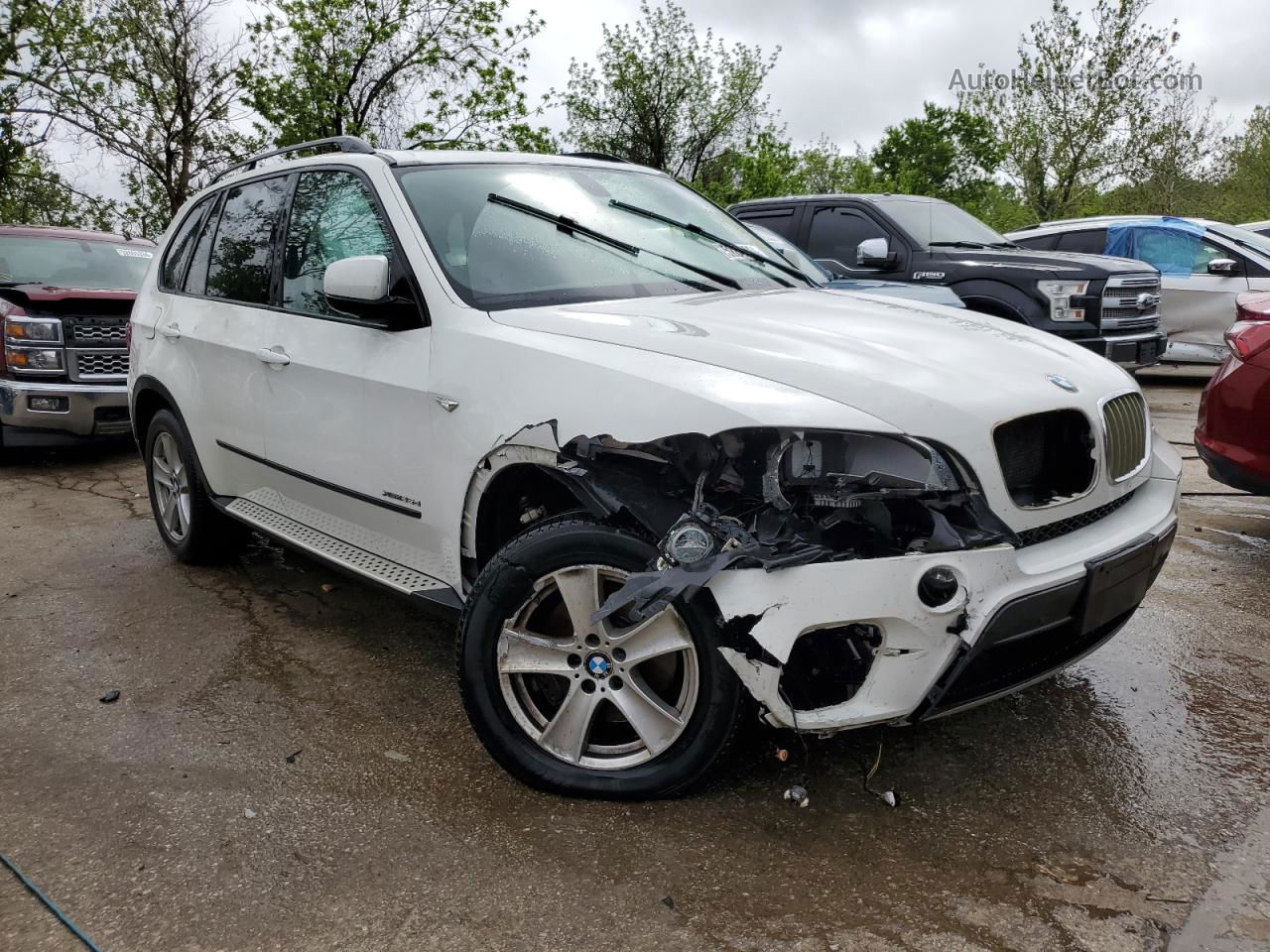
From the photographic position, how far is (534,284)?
3.09 m

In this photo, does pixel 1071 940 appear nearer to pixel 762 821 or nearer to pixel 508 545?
pixel 762 821

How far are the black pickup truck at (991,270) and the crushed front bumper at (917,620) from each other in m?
5.80

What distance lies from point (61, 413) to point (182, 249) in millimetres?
3181

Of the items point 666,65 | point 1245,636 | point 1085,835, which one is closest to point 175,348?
point 1085,835

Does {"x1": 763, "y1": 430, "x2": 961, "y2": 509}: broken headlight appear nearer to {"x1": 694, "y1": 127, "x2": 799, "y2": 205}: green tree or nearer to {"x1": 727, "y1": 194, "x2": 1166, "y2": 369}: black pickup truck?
{"x1": 727, "y1": 194, "x2": 1166, "y2": 369}: black pickup truck

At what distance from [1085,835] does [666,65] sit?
37.6m

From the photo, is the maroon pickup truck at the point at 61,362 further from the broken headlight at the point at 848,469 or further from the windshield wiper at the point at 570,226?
the broken headlight at the point at 848,469

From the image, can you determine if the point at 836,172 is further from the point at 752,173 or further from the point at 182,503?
the point at 182,503

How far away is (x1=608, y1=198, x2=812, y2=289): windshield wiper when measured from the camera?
3.65 m

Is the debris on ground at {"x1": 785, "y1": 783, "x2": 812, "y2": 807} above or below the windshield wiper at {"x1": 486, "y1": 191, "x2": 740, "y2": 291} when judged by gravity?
below

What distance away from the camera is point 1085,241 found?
11.2 meters

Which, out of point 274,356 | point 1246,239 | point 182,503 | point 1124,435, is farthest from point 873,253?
point 1246,239

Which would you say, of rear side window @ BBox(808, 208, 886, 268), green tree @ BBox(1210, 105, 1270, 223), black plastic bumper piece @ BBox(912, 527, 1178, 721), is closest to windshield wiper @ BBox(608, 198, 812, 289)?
black plastic bumper piece @ BBox(912, 527, 1178, 721)

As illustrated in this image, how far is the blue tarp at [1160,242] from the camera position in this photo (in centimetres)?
1078
